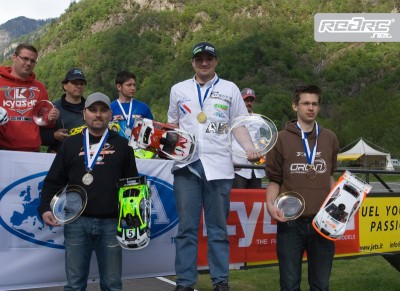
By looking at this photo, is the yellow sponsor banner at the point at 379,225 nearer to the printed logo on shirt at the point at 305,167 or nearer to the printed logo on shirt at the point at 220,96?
the printed logo on shirt at the point at 305,167

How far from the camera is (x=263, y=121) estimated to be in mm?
4887

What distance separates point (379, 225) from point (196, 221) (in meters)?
3.47

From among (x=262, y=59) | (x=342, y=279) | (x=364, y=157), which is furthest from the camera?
(x=262, y=59)

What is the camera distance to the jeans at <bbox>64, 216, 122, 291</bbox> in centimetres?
435

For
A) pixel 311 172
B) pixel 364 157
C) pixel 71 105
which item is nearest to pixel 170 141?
pixel 311 172

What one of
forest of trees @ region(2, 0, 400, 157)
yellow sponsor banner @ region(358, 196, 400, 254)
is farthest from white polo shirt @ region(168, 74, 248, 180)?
forest of trees @ region(2, 0, 400, 157)

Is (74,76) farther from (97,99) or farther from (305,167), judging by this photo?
(305,167)

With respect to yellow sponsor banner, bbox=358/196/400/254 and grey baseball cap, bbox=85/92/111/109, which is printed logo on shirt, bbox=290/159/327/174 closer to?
grey baseball cap, bbox=85/92/111/109

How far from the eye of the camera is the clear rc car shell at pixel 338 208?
4.28 m

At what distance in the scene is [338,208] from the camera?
14.1ft

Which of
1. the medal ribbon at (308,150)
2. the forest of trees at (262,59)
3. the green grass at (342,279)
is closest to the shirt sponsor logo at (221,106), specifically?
the medal ribbon at (308,150)

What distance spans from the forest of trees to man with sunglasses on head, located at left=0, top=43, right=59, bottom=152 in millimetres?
63268

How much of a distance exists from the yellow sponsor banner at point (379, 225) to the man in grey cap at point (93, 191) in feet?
12.4

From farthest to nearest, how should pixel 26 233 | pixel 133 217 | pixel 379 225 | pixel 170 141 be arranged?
pixel 379 225, pixel 26 233, pixel 170 141, pixel 133 217
